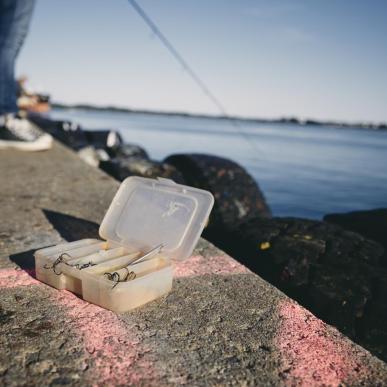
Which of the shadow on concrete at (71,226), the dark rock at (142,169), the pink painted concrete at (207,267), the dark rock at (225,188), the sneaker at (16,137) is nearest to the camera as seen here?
the pink painted concrete at (207,267)

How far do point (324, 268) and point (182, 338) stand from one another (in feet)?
3.96

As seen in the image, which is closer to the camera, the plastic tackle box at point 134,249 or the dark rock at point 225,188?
the plastic tackle box at point 134,249

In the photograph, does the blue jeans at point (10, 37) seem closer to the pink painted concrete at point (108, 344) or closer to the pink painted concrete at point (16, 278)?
the pink painted concrete at point (16, 278)

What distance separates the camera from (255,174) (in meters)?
14.2

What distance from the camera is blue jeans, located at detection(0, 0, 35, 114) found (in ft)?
16.2

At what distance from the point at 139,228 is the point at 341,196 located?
32.7 feet

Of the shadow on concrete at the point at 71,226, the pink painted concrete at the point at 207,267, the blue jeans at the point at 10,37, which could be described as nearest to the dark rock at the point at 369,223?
the pink painted concrete at the point at 207,267

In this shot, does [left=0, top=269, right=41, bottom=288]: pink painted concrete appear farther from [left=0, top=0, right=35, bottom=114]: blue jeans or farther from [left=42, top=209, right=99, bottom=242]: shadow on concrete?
[left=0, top=0, right=35, bottom=114]: blue jeans

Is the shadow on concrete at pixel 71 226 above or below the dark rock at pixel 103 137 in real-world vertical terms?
above

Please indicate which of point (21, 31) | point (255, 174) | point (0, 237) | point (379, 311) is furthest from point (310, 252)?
point (255, 174)

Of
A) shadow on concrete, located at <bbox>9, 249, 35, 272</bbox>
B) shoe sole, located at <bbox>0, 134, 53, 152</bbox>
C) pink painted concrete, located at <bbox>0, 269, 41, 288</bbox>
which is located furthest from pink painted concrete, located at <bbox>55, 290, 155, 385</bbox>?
shoe sole, located at <bbox>0, 134, 53, 152</bbox>

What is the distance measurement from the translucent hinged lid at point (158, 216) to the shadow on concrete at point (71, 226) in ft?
1.82

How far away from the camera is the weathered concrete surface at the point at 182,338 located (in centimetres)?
129

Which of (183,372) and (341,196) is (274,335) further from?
(341,196)
